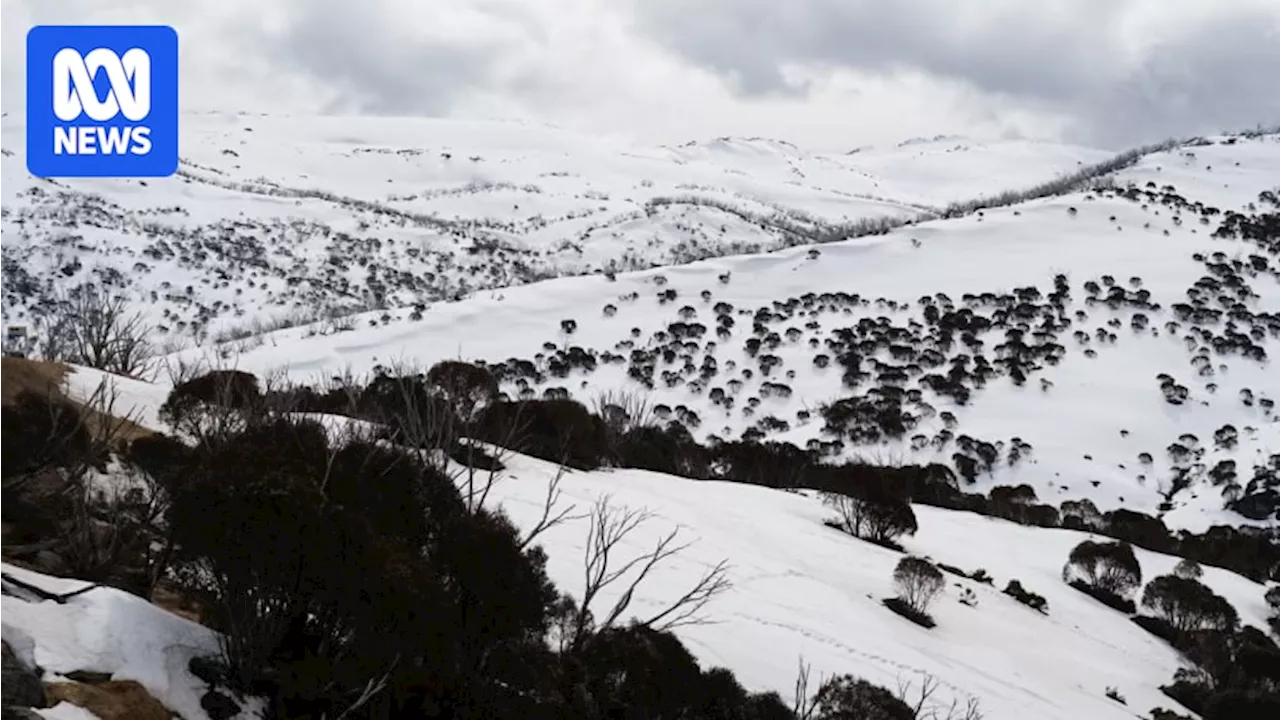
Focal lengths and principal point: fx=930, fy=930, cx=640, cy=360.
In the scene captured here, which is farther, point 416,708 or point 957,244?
point 957,244

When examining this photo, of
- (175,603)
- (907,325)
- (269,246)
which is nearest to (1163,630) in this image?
(175,603)

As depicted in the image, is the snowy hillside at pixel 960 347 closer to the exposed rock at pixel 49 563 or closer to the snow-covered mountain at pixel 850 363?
the snow-covered mountain at pixel 850 363

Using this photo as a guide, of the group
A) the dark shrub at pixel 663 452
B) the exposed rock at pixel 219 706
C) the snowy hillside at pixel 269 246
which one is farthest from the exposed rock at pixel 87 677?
the snowy hillside at pixel 269 246

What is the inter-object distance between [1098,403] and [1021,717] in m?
52.8

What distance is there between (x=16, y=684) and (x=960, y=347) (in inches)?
2897

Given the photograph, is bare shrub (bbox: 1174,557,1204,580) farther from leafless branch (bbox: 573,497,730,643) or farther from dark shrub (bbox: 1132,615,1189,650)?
leafless branch (bbox: 573,497,730,643)

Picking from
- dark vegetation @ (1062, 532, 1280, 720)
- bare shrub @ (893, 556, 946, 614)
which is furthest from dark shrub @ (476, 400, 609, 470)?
dark vegetation @ (1062, 532, 1280, 720)

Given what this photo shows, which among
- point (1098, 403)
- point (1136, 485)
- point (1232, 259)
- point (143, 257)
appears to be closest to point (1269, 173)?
point (1232, 259)

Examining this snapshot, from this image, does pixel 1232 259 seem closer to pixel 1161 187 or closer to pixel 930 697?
pixel 1161 187

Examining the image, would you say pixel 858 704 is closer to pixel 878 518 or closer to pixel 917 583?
pixel 917 583

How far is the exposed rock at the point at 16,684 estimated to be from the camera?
719 centimetres

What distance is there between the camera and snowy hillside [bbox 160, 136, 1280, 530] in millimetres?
60344

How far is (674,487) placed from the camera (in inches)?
1247

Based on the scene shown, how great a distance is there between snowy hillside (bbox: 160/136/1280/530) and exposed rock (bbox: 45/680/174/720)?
46558 millimetres
